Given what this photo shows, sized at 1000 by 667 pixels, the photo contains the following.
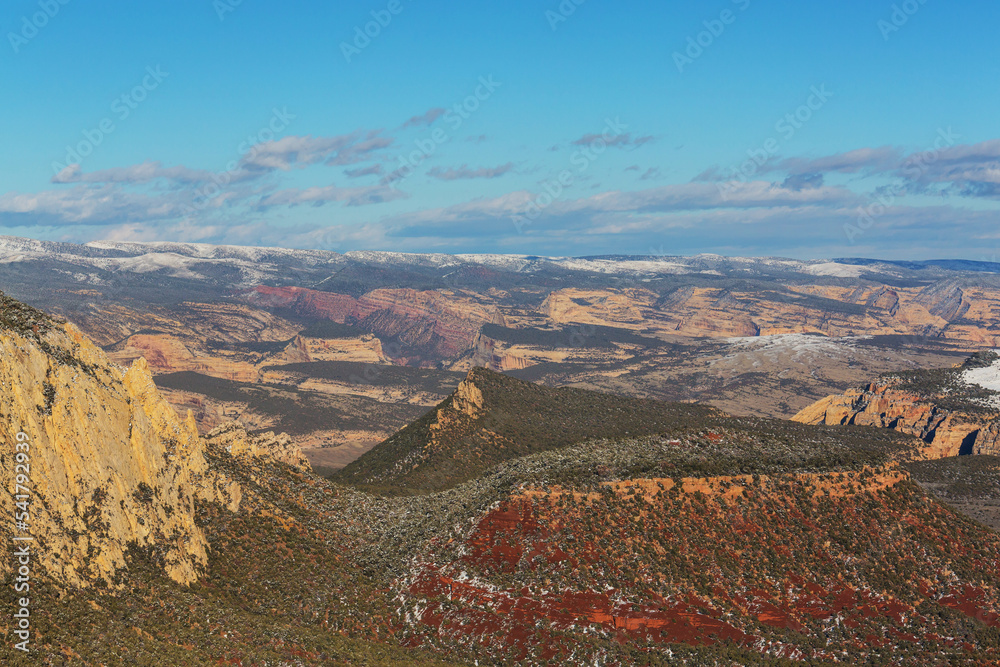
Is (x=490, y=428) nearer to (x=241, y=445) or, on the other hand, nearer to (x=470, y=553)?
(x=241, y=445)

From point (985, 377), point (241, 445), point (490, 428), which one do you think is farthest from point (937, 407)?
point (241, 445)

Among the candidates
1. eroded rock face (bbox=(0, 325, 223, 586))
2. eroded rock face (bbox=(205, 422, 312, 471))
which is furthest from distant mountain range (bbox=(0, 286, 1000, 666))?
eroded rock face (bbox=(205, 422, 312, 471))

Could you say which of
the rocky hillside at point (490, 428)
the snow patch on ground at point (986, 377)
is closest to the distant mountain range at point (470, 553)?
the rocky hillside at point (490, 428)

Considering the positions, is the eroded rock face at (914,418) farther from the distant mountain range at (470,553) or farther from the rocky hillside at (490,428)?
the distant mountain range at (470,553)

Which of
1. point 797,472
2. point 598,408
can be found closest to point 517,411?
point 598,408

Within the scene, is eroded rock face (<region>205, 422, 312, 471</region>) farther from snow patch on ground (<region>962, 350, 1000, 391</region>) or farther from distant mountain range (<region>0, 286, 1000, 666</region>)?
snow patch on ground (<region>962, 350, 1000, 391</region>)
